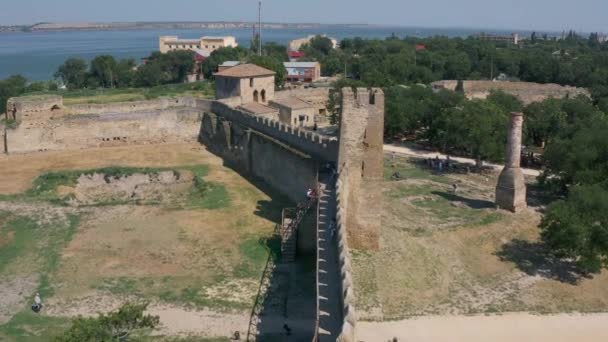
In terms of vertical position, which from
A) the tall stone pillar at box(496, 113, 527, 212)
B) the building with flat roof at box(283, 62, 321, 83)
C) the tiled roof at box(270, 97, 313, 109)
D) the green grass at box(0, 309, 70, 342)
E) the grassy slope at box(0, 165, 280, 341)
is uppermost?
the building with flat roof at box(283, 62, 321, 83)

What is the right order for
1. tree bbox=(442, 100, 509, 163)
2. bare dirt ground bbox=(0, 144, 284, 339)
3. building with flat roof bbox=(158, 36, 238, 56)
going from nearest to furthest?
bare dirt ground bbox=(0, 144, 284, 339) < tree bbox=(442, 100, 509, 163) < building with flat roof bbox=(158, 36, 238, 56)

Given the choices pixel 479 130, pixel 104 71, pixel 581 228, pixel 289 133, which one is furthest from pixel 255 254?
pixel 104 71

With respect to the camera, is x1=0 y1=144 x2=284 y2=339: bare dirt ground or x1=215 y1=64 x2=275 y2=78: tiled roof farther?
x1=215 y1=64 x2=275 y2=78: tiled roof

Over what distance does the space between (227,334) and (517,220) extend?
13389 millimetres

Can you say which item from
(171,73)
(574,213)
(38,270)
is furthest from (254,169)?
(171,73)

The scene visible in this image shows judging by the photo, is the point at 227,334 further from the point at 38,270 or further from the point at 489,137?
the point at 489,137

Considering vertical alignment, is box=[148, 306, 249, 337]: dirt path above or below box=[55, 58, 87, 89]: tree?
below

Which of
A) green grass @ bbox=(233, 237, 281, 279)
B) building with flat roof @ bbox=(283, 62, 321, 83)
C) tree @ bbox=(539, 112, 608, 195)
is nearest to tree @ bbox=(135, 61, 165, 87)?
building with flat roof @ bbox=(283, 62, 321, 83)

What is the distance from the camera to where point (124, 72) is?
71.8 m

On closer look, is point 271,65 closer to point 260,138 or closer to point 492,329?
point 260,138

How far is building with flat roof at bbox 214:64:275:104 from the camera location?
3894 cm

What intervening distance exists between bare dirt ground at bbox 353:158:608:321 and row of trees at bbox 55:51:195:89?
50637 millimetres

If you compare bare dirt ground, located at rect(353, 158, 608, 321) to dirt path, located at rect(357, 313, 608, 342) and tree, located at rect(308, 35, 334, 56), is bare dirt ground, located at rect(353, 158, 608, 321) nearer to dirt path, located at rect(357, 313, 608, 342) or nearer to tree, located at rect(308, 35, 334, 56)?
dirt path, located at rect(357, 313, 608, 342)

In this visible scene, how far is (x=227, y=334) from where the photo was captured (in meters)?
16.7
